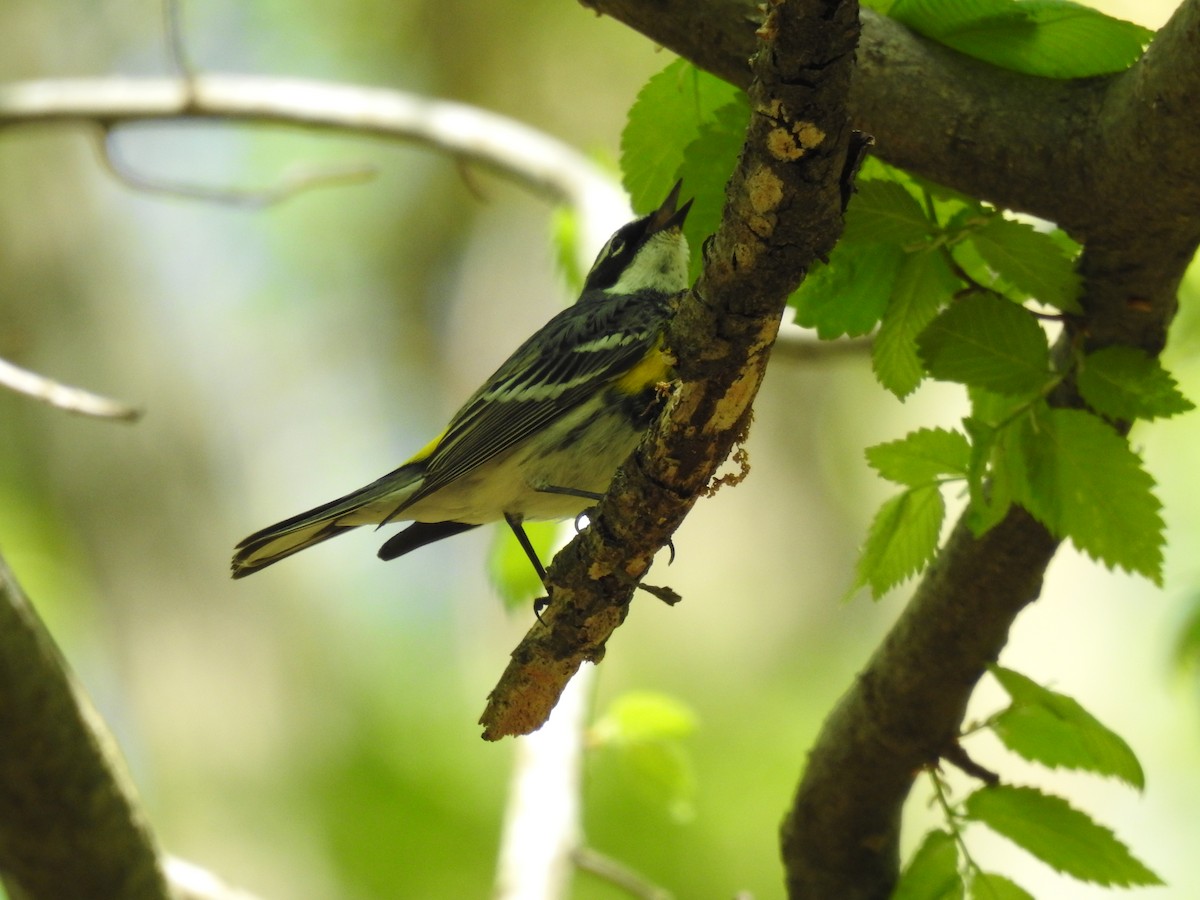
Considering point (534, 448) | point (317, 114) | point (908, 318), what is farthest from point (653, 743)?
point (317, 114)

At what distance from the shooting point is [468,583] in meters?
12.4

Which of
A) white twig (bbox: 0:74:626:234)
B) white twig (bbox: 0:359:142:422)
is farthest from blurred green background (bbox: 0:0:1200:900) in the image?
white twig (bbox: 0:359:142:422)

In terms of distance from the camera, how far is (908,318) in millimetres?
2428

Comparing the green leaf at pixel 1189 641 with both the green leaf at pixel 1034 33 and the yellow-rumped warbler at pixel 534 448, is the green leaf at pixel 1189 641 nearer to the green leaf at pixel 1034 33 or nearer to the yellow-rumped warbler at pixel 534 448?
the yellow-rumped warbler at pixel 534 448

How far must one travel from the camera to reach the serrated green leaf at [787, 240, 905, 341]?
95.7 inches

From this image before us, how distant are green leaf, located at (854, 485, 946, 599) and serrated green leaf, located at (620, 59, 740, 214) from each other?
0.89m

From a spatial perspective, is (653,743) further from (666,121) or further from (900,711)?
(666,121)

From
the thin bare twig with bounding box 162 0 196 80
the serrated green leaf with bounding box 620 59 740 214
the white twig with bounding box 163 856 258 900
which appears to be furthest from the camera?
the thin bare twig with bounding box 162 0 196 80

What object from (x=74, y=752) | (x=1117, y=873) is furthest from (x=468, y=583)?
(x=1117, y=873)

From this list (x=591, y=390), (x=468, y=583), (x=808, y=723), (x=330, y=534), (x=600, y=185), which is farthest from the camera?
(x=468, y=583)

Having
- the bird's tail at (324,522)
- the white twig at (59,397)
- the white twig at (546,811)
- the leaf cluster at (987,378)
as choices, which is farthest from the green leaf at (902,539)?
the white twig at (59,397)

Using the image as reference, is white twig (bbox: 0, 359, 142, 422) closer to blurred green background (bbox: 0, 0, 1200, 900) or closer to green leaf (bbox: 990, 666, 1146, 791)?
green leaf (bbox: 990, 666, 1146, 791)

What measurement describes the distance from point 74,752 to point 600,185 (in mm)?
3568

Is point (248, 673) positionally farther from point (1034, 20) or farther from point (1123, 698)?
point (1034, 20)
